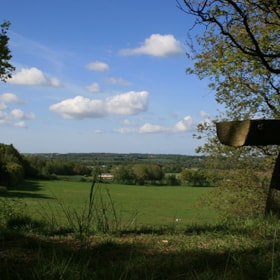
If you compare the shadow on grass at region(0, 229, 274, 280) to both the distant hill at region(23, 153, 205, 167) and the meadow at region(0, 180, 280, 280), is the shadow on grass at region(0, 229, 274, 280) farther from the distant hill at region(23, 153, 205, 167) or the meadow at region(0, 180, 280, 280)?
A: the distant hill at region(23, 153, 205, 167)

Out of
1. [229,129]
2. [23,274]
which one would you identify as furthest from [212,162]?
[23,274]

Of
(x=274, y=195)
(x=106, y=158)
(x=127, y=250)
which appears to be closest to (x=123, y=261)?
(x=127, y=250)

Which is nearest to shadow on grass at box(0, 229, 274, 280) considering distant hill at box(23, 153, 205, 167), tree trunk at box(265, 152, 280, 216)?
distant hill at box(23, 153, 205, 167)

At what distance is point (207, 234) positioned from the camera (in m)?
5.06

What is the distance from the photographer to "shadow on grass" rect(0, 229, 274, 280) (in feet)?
9.18

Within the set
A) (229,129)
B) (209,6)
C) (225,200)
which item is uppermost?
(209,6)

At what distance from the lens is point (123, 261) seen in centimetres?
355

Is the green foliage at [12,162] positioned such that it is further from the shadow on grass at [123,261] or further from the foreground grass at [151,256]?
the shadow on grass at [123,261]

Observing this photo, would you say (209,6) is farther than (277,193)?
Yes

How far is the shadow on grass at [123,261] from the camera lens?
110 inches

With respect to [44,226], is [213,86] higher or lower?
higher

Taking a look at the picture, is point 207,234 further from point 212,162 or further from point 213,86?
point 212,162

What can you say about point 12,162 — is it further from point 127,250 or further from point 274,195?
point 127,250

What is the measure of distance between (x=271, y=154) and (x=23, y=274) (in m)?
12.6
